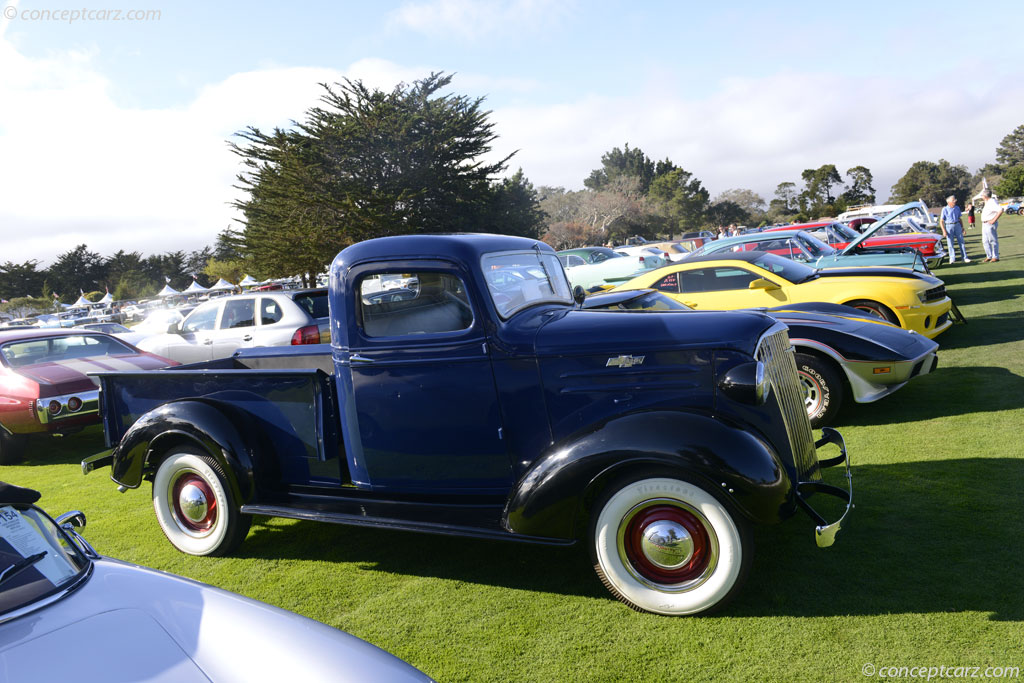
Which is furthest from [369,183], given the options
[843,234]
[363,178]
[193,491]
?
[193,491]

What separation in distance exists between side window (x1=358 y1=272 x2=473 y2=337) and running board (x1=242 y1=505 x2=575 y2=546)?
42.5 inches

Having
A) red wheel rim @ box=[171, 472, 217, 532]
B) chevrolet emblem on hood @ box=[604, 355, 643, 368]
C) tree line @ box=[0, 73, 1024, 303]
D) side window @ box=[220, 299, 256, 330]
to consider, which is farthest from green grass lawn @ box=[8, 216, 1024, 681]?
tree line @ box=[0, 73, 1024, 303]

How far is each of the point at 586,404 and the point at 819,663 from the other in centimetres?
159

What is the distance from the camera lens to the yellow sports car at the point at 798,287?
8.05m

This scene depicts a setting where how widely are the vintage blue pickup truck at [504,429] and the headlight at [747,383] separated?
10 millimetres

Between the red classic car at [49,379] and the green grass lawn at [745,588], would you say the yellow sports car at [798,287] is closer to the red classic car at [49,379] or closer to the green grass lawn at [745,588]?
the green grass lawn at [745,588]

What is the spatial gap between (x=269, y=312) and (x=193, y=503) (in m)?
5.58

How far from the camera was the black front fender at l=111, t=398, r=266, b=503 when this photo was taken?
4172 mm

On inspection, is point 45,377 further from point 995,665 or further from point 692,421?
point 995,665

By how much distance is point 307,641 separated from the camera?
2090 millimetres

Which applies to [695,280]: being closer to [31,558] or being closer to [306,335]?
[306,335]

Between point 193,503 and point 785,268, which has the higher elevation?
point 785,268

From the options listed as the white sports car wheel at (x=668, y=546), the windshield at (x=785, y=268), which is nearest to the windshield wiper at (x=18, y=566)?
the white sports car wheel at (x=668, y=546)

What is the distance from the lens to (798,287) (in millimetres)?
8273
